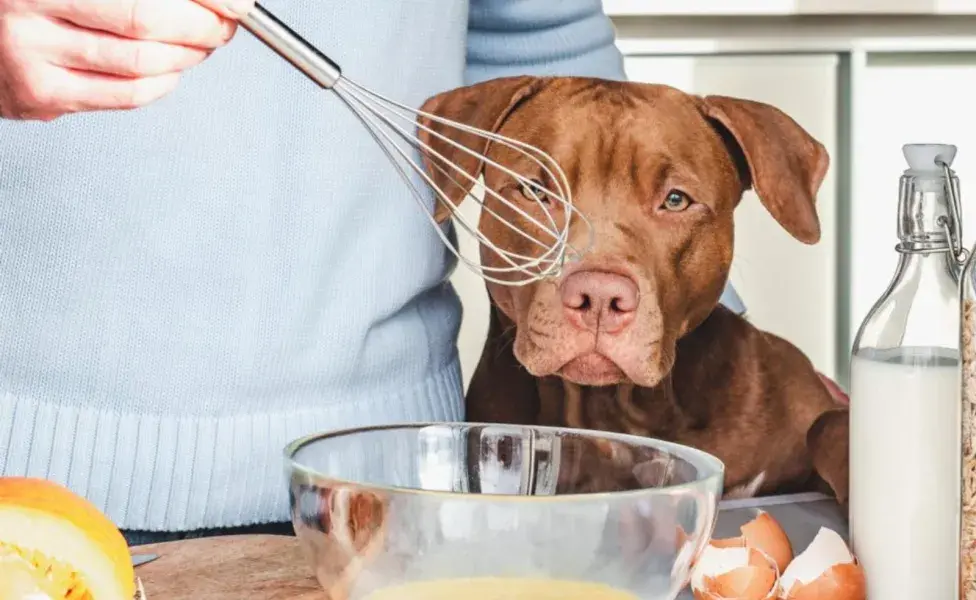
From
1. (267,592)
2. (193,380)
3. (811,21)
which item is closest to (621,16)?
(811,21)

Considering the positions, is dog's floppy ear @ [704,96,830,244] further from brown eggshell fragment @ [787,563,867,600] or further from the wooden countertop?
the wooden countertop

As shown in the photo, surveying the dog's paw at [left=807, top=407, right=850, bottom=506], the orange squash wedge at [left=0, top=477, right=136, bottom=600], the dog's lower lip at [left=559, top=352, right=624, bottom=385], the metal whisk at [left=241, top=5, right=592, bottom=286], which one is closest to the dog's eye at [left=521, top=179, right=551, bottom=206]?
the metal whisk at [left=241, top=5, right=592, bottom=286]

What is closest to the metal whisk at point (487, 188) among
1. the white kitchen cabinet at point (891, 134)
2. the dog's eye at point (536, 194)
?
the dog's eye at point (536, 194)

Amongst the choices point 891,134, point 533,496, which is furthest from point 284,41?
point 891,134

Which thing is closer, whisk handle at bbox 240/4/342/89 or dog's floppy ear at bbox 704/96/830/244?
whisk handle at bbox 240/4/342/89

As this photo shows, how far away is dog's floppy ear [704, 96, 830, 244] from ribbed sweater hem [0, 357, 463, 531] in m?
0.28

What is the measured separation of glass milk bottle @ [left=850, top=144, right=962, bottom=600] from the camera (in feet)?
1.80

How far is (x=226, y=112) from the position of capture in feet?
2.21

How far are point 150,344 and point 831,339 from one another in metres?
0.48

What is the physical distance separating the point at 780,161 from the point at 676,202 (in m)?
0.07

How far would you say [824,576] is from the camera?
1.87 ft

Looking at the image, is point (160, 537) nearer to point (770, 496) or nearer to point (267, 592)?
point (267, 592)

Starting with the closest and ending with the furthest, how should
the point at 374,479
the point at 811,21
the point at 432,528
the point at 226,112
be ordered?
1. the point at 432,528
2. the point at 374,479
3. the point at 226,112
4. the point at 811,21

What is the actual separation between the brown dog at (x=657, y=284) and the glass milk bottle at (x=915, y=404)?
4.4 inches
